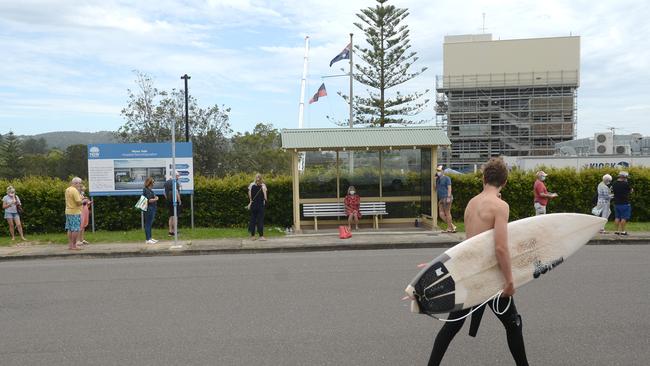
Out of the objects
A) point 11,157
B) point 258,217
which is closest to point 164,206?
point 258,217

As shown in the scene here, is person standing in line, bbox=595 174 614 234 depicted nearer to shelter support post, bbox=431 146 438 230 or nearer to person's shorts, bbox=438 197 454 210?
person's shorts, bbox=438 197 454 210

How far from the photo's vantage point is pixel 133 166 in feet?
53.3

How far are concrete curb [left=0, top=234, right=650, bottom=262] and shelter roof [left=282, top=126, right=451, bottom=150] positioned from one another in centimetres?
278

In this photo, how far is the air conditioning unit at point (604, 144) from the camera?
37031 millimetres

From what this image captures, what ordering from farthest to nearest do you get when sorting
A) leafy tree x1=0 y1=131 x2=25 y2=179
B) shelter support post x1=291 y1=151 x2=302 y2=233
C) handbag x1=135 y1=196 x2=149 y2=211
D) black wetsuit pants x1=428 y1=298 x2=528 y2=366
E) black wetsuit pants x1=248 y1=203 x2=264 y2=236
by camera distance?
leafy tree x1=0 y1=131 x2=25 y2=179, shelter support post x1=291 y1=151 x2=302 y2=233, black wetsuit pants x1=248 y1=203 x2=264 y2=236, handbag x1=135 y1=196 x2=149 y2=211, black wetsuit pants x1=428 y1=298 x2=528 y2=366

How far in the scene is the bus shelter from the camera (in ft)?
53.8

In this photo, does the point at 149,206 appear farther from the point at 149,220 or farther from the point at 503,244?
the point at 503,244

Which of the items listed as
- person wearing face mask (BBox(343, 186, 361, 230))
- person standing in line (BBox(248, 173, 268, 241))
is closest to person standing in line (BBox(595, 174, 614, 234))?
person wearing face mask (BBox(343, 186, 361, 230))

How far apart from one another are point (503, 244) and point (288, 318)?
3.24 meters

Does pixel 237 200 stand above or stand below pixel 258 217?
above

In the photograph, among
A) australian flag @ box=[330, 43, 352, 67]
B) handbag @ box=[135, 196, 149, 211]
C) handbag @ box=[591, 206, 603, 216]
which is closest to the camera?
handbag @ box=[135, 196, 149, 211]

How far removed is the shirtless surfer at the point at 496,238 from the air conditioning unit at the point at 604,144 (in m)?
36.2

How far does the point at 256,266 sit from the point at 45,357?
18.1ft

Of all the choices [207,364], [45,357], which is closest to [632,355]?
[207,364]
